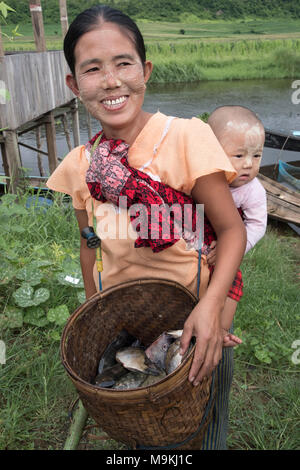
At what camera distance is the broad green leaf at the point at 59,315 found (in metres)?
2.76

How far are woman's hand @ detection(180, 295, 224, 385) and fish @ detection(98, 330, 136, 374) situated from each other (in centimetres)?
48

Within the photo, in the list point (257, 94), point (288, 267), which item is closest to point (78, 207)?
point (288, 267)

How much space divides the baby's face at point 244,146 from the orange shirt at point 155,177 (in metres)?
0.31

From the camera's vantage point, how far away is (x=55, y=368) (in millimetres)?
2506

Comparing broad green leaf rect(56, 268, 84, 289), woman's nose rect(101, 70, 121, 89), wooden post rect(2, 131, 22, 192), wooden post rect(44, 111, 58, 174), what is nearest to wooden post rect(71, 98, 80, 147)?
wooden post rect(44, 111, 58, 174)

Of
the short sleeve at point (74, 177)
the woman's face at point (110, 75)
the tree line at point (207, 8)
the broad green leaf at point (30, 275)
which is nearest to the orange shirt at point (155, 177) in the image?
the short sleeve at point (74, 177)

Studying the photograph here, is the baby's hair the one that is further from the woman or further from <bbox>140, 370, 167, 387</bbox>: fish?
<bbox>140, 370, 167, 387</bbox>: fish

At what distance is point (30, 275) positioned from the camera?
3023 millimetres

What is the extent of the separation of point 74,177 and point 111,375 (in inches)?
32.9

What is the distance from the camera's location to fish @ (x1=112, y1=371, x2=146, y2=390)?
1486mm

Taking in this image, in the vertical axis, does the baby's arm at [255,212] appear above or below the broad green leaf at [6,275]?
above

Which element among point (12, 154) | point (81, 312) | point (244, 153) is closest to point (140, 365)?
point (81, 312)

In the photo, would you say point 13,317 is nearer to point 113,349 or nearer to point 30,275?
point 30,275

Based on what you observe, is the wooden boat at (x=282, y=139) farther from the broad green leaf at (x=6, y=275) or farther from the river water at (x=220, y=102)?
the broad green leaf at (x=6, y=275)
